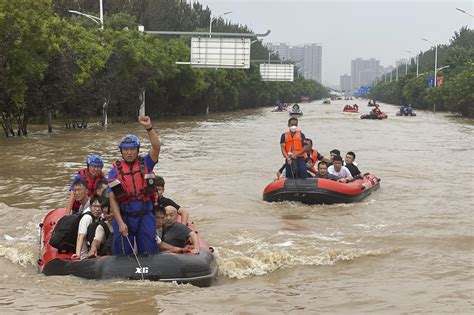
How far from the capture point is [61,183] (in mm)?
16828

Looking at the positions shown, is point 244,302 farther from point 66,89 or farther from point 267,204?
point 66,89

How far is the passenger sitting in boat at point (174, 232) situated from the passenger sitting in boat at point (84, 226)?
32.8 inches

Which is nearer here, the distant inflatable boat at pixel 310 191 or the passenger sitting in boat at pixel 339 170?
the distant inflatable boat at pixel 310 191

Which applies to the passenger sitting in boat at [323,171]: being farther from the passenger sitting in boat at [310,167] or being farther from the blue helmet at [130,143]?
the blue helmet at [130,143]

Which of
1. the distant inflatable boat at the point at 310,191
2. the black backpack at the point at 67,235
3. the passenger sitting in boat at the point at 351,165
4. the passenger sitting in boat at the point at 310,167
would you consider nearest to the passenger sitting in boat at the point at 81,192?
the black backpack at the point at 67,235

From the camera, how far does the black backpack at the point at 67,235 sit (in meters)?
8.22

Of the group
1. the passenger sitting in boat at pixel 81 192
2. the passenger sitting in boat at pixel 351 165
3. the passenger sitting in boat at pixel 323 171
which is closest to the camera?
the passenger sitting in boat at pixel 81 192

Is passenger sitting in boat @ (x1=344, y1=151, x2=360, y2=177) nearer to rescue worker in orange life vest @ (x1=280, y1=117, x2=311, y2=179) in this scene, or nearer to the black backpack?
rescue worker in orange life vest @ (x1=280, y1=117, x2=311, y2=179)

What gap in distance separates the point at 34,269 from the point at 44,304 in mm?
2038

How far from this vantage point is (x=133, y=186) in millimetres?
7309

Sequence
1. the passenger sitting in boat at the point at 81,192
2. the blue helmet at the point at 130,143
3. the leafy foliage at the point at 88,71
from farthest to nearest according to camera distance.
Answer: the leafy foliage at the point at 88,71, the passenger sitting in boat at the point at 81,192, the blue helmet at the point at 130,143

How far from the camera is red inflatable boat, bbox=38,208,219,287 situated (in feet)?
25.1

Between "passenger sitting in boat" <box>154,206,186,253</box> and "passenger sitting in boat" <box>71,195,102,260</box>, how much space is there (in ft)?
2.32

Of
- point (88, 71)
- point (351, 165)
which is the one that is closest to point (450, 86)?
point (88, 71)
